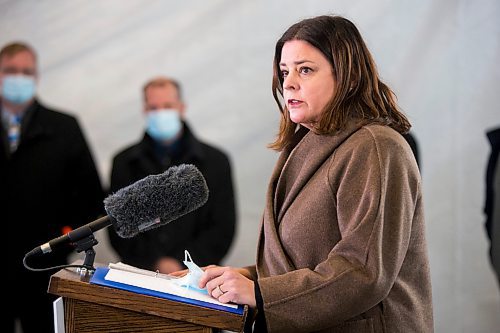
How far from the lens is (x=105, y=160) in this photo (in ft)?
12.8

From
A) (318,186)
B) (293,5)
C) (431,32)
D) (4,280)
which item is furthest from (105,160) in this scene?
(318,186)

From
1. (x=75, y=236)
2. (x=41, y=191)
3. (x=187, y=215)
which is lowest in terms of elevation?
(x=187, y=215)

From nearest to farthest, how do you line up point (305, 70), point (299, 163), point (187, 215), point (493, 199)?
1. point (305, 70)
2. point (299, 163)
3. point (493, 199)
4. point (187, 215)

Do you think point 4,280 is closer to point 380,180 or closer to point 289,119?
point 289,119

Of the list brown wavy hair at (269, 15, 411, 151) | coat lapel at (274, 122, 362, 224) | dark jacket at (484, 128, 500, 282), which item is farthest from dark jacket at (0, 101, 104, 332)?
brown wavy hair at (269, 15, 411, 151)

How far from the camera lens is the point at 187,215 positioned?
3668 millimetres

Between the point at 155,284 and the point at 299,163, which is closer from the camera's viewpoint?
the point at 155,284

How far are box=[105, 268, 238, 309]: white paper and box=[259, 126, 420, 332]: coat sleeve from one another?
141 millimetres

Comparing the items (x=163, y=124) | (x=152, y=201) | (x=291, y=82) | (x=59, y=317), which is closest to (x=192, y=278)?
(x=152, y=201)

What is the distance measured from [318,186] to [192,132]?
216 cm

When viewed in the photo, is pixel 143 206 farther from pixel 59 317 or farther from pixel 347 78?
pixel 347 78

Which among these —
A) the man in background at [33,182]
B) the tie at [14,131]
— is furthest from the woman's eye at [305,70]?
the tie at [14,131]

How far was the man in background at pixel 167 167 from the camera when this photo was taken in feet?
12.0

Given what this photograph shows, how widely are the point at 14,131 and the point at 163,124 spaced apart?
2.55 ft
